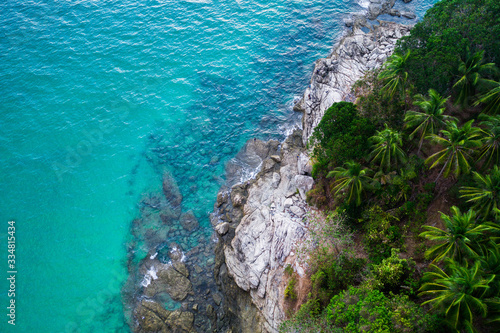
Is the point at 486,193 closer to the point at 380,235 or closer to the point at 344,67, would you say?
the point at 380,235

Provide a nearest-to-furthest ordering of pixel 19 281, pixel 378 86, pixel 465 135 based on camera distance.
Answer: pixel 465 135 < pixel 19 281 < pixel 378 86

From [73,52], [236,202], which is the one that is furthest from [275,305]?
[73,52]

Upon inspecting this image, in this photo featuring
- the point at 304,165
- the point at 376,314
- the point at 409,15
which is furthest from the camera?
the point at 409,15

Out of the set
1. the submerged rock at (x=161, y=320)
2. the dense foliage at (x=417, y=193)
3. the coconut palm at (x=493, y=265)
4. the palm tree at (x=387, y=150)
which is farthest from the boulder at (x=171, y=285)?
the coconut palm at (x=493, y=265)

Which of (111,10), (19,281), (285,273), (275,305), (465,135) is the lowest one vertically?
(19,281)

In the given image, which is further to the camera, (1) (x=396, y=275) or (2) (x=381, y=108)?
(2) (x=381, y=108)

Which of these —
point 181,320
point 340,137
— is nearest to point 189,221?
point 181,320

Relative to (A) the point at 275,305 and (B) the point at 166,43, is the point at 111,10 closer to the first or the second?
(B) the point at 166,43
